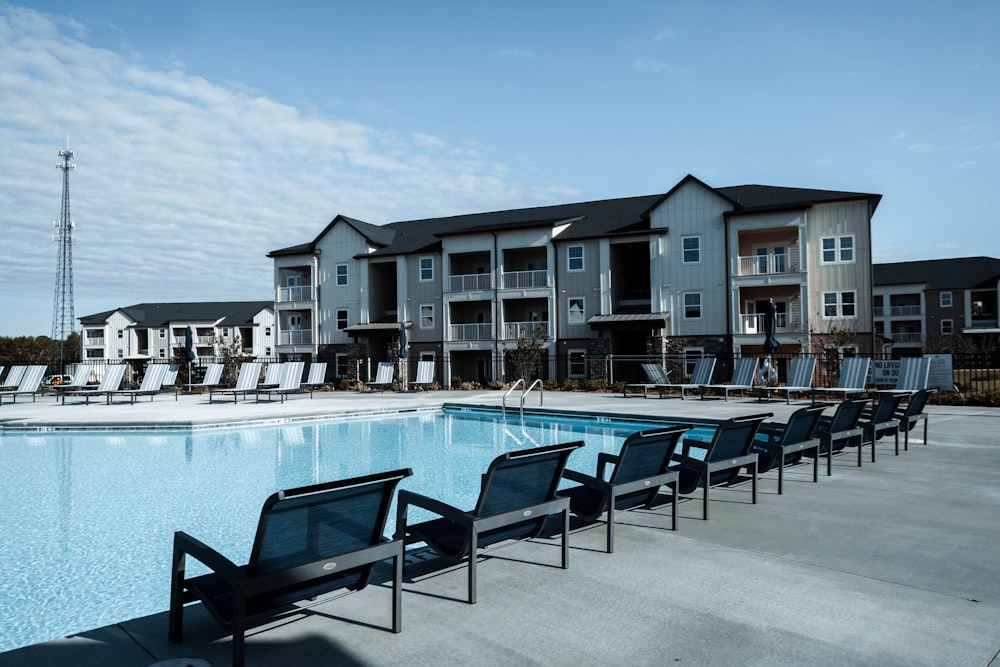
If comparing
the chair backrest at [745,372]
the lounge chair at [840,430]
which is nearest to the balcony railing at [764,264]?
the chair backrest at [745,372]

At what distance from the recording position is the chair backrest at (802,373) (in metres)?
19.5

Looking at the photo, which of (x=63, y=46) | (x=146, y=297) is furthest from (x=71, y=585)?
(x=146, y=297)

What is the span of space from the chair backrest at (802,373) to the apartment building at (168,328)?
59235 mm

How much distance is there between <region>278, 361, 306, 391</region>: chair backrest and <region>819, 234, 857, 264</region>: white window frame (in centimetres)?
2273

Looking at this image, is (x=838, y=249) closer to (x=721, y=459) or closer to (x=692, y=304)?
(x=692, y=304)

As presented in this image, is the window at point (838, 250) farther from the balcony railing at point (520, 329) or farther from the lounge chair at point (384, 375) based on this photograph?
the lounge chair at point (384, 375)

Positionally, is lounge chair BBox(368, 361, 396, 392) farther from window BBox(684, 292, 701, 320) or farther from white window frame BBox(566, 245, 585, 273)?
window BBox(684, 292, 701, 320)

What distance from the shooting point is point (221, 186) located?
97.3ft

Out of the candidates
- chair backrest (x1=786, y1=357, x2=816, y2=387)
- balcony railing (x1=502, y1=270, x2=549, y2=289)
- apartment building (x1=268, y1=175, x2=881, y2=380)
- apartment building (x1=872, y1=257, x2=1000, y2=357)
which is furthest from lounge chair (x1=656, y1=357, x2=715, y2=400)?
apartment building (x1=872, y1=257, x2=1000, y2=357)

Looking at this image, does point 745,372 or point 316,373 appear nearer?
point 745,372

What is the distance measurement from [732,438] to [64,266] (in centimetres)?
5877

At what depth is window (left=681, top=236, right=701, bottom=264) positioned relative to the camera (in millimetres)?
30019

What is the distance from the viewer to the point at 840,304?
29.0 meters

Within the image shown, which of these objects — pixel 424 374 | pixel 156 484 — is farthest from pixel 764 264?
pixel 156 484
